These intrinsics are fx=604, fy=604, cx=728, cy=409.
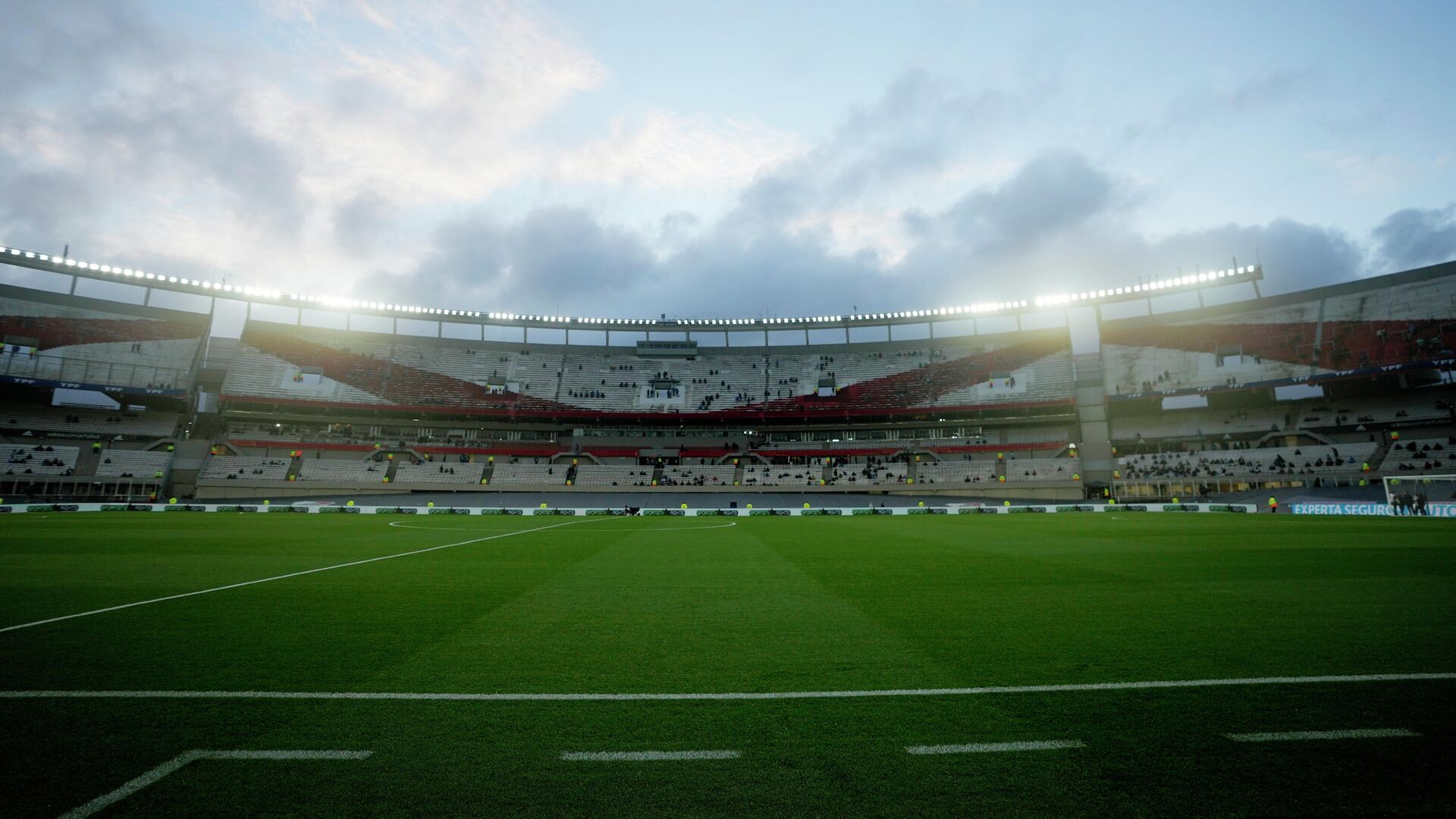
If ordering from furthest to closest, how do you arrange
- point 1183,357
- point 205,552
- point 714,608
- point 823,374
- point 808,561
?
point 823,374 → point 1183,357 → point 205,552 → point 808,561 → point 714,608

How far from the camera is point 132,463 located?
4912 cm

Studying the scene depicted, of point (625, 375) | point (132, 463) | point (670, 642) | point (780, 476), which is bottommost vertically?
point (670, 642)

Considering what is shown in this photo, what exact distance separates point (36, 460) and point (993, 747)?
6832cm

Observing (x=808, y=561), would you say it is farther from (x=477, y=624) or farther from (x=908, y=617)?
(x=477, y=624)

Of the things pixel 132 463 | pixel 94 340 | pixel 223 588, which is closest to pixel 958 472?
pixel 223 588

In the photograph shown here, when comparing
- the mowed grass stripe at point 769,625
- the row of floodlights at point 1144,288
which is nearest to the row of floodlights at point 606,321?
the row of floodlights at point 1144,288

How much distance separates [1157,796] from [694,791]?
2.34m

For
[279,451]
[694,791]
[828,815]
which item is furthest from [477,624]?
[279,451]

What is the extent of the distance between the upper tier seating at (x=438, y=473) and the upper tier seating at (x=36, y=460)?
22.3 m

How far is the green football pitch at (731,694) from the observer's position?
3125 millimetres

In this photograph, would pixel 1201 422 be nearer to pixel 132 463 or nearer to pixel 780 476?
pixel 780 476

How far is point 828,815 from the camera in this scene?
9.52 ft

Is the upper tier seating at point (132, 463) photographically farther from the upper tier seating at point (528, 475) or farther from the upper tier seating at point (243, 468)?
the upper tier seating at point (528, 475)

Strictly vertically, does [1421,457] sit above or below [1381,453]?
below
